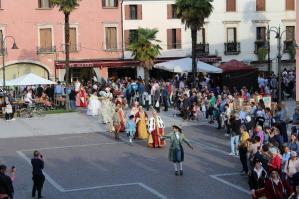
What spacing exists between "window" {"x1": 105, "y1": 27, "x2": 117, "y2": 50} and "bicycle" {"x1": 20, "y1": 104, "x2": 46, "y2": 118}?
16300 mm

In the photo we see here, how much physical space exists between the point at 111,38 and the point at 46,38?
5.28 m

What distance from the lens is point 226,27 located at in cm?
5472

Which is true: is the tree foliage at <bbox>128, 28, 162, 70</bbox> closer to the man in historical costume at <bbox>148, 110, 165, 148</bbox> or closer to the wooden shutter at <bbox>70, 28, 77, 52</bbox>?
the wooden shutter at <bbox>70, 28, 77, 52</bbox>

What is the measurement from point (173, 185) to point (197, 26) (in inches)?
1050

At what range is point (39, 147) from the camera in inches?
1024

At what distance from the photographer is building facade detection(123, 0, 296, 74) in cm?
5284

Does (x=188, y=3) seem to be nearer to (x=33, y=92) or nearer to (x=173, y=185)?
(x=33, y=92)

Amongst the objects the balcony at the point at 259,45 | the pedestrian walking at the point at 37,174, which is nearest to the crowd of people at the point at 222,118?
the pedestrian walking at the point at 37,174

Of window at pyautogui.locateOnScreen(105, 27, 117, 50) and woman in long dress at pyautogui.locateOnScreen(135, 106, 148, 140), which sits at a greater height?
window at pyautogui.locateOnScreen(105, 27, 117, 50)

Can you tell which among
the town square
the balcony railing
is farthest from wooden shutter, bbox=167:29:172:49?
the balcony railing

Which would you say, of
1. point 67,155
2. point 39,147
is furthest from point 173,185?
point 39,147

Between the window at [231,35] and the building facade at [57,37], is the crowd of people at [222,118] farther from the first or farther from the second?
the window at [231,35]

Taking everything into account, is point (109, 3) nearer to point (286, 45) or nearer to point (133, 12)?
point (133, 12)

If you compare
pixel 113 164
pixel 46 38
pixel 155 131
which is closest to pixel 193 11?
pixel 46 38
